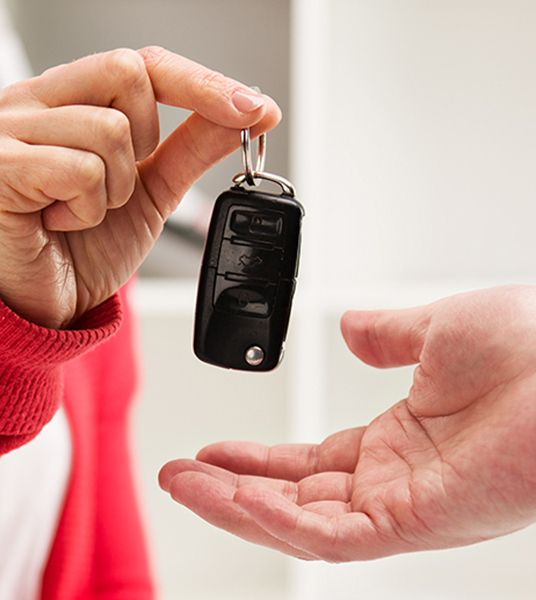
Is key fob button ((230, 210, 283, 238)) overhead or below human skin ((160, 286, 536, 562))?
overhead

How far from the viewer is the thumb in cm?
67

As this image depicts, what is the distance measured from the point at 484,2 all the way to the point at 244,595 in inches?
63.4

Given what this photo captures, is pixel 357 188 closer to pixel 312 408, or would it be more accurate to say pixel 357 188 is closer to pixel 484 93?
pixel 484 93

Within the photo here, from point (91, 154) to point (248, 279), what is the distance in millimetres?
205

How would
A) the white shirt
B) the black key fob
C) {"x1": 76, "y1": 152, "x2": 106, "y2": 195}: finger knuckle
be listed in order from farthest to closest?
the white shirt → the black key fob → {"x1": 76, "y1": 152, "x2": 106, "y2": 195}: finger knuckle

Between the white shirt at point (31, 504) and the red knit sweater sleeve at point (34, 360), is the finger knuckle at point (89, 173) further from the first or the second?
the white shirt at point (31, 504)

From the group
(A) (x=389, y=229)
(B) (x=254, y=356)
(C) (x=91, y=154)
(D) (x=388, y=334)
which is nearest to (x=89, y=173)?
(C) (x=91, y=154)

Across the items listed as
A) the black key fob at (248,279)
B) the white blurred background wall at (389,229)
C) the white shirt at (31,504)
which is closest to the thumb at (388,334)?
the black key fob at (248,279)

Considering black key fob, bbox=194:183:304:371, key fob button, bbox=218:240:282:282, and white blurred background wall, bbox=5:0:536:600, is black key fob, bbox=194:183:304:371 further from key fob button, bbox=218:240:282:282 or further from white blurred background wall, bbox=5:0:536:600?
white blurred background wall, bbox=5:0:536:600

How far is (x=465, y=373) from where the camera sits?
599 millimetres

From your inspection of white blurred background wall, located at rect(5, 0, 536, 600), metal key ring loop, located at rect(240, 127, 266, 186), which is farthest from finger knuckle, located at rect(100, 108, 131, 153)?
white blurred background wall, located at rect(5, 0, 536, 600)

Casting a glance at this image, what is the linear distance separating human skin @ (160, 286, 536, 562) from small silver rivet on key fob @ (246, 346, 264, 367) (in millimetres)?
98

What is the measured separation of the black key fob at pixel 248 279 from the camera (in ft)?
2.05

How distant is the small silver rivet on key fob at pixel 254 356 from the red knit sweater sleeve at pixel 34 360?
0.14 m
